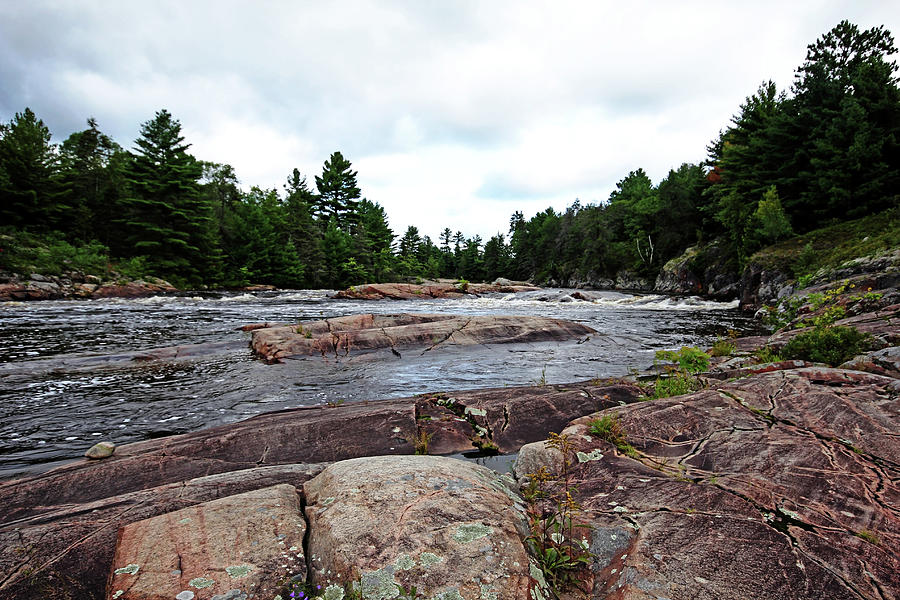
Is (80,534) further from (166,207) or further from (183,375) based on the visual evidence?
(166,207)

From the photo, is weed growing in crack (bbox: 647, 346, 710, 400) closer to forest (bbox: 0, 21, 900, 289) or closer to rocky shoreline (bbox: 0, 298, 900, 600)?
rocky shoreline (bbox: 0, 298, 900, 600)

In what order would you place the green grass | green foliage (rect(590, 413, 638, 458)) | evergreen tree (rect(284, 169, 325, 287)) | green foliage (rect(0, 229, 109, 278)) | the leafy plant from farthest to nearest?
evergreen tree (rect(284, 169, 325, 287)) → green foliage (rect(0, 229, 109, 278)) → the green grass → the leafy plant → green foliage (rect(590, 413, 638, 458))

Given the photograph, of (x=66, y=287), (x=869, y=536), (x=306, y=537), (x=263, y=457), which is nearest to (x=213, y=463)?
(x=263, y=457)

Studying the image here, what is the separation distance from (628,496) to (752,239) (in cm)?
3139

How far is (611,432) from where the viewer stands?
3809 millimetres

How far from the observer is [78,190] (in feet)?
113

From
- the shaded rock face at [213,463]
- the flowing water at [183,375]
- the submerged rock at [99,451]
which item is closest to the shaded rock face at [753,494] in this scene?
the shaded rock face at [213,463]

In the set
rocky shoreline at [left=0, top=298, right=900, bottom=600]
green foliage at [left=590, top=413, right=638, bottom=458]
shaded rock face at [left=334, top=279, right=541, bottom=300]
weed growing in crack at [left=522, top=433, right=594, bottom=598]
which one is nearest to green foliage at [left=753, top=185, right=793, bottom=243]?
shaded rock face at [left=334, top=279, right=541, bottom=300]

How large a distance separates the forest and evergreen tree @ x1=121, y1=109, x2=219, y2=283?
11 centimetres

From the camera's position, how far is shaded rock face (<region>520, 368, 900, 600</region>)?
76.0 inches

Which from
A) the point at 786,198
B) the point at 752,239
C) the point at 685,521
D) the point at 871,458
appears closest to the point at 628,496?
the point at 685,521

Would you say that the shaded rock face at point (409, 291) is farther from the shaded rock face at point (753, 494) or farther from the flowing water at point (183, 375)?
the shaded rock face at point (753, 494)

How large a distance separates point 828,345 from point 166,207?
42.1 metres

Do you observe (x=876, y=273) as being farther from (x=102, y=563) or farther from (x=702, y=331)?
(x=102, y=563)
